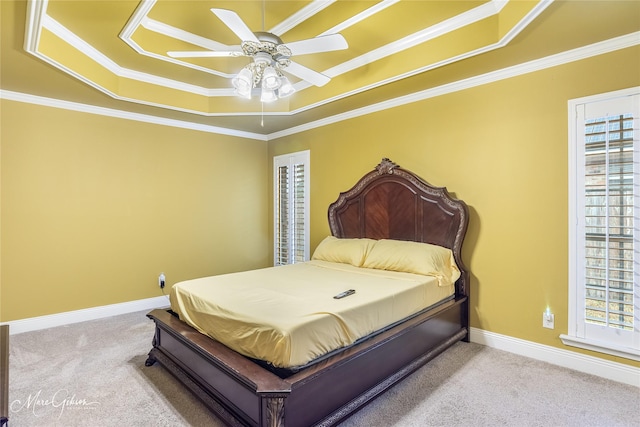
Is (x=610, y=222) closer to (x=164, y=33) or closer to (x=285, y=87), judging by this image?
(x=285, y=87)

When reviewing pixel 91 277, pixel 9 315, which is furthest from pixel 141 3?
pixel 9 315

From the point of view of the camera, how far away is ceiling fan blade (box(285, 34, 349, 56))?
83.3 inches

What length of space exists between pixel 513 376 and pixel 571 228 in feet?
4.11

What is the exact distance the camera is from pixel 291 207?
4984 millimetres

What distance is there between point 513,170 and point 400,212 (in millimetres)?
1146

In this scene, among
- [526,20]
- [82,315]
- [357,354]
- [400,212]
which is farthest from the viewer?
[82,315]

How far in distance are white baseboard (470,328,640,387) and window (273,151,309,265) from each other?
8.50 feet

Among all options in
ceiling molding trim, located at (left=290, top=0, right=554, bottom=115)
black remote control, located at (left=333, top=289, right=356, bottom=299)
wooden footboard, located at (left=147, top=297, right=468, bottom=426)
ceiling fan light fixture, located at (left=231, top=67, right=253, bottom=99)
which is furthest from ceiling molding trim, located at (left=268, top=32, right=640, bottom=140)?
black remote control, located at (left=333, top=289, right=356, bottom=299)

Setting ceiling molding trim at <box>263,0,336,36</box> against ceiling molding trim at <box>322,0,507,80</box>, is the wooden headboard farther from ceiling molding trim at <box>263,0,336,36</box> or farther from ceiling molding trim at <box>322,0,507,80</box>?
ceiling molding trim at <box>263,0,336,36</box>

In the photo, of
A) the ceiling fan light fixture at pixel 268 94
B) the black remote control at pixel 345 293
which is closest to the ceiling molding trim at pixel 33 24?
the ceiling fan light fixture at pixel 268 94

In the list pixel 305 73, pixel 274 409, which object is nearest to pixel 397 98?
pixel 305 73

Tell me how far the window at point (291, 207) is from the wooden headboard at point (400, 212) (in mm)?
727

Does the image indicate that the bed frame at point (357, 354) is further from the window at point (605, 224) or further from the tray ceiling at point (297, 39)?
the tray ceiling at point (297, 39)

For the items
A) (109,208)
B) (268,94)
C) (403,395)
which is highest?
(268,94)
